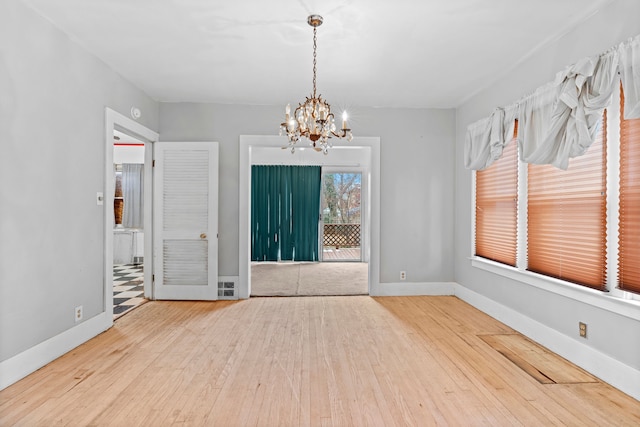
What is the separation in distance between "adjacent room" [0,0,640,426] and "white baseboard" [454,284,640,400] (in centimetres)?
2

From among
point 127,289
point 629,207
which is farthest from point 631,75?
point 127,289

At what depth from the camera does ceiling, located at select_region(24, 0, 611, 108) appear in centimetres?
253

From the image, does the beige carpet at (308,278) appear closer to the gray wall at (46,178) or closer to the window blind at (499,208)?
the window blind at (499,208)

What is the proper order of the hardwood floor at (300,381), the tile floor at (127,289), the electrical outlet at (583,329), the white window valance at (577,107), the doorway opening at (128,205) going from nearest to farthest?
the hardwood floor at (300,381)
the white window valance at (577,107)
the electrical outlet at (583,329)
the tile floor at (127,289)
the doorway opening at (128,205)

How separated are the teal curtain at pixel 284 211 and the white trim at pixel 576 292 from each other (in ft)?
15.5

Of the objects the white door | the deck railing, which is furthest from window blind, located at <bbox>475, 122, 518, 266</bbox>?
the deck railing

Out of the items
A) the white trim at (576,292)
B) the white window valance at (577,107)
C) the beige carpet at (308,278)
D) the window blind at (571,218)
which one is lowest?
the beige carpet at (308,278)

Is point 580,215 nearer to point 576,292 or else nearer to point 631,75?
point 576,292

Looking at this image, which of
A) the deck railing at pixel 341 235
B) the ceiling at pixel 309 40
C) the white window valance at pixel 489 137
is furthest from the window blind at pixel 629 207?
the deck railing at pixel 341 235

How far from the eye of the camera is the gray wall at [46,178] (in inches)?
92.0

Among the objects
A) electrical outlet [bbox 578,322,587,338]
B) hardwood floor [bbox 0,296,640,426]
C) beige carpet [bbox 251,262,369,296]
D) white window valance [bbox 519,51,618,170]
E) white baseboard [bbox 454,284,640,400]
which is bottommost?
hardwood floor [bbox 0,296,640,426]

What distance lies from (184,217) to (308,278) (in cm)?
243

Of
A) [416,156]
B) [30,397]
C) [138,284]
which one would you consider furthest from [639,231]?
[138,284]

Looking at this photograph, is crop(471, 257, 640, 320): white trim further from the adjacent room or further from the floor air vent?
the floor air vent
